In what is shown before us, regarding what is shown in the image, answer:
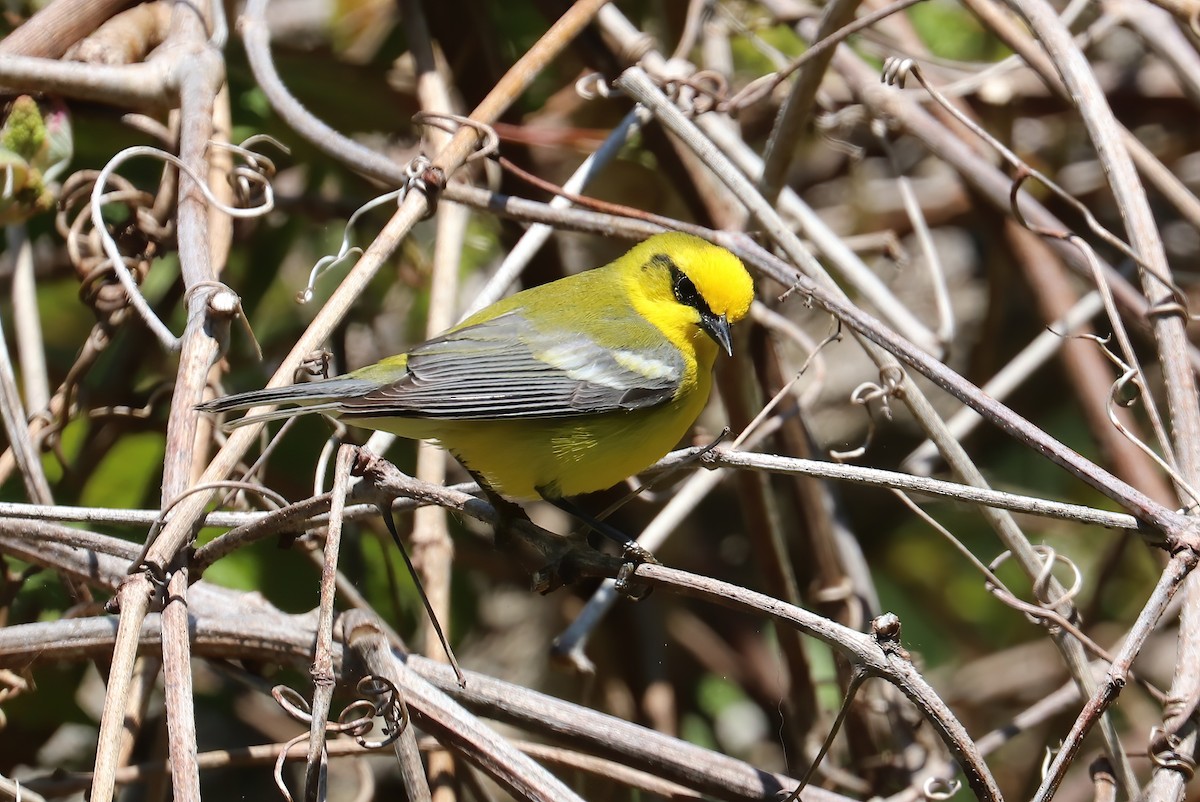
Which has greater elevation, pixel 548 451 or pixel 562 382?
pixel 562 382

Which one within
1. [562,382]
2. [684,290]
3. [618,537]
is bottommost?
[618,537]

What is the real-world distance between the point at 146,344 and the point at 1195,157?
2.97 meters

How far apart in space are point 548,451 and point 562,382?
17 cm

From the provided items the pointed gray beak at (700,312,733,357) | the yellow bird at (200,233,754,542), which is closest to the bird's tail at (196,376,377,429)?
the yellow bird at (200,233,754,542)

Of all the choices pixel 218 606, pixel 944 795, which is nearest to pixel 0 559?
pixel 218 606

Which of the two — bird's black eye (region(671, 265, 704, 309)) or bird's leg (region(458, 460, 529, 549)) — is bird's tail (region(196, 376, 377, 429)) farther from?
bird's black eye (region(671, 265, 704, 309))

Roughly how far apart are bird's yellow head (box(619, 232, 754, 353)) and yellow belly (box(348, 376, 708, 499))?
0.33m

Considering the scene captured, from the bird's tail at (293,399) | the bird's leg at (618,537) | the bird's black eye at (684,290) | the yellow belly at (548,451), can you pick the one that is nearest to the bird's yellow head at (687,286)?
the bird's black eye at (684,290)

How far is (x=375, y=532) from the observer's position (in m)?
2.55

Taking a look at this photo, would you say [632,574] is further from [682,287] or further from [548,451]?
[682,287]

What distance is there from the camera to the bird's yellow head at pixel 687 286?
229cm

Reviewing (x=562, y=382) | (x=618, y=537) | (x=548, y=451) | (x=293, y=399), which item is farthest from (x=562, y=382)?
(x=293, y=399)

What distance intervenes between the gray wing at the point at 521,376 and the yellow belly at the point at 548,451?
41 mm

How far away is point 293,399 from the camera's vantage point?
5.80 ft
